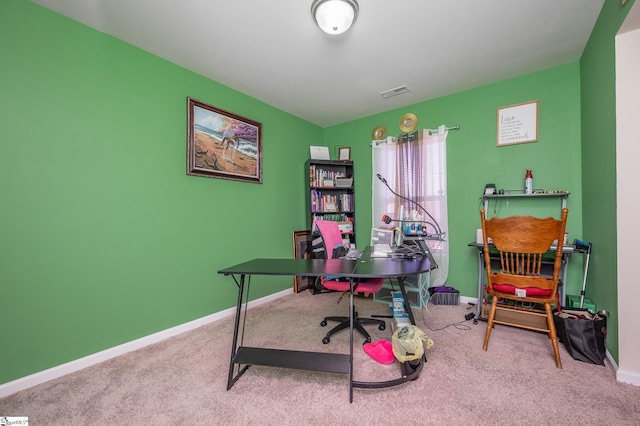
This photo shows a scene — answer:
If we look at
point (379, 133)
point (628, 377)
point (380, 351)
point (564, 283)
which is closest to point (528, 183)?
point (564, 283)

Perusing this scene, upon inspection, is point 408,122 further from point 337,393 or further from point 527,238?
point 337,393

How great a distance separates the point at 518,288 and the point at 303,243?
258cm

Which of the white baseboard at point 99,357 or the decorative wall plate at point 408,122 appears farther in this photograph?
the decorative wall plate at point 408,122

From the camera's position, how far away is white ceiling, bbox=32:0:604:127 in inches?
72.0

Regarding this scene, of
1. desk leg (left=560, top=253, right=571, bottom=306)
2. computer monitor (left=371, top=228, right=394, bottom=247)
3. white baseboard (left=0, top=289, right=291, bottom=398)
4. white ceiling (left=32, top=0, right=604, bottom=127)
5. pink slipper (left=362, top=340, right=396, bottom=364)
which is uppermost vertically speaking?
white ceiling (left=32, top=0, right=604, bottom=127)

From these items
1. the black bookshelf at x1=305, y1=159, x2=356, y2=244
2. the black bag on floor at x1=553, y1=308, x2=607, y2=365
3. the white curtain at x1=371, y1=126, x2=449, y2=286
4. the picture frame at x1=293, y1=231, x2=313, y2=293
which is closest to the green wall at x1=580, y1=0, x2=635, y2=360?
the black bag on floor at x1=553, y1=308, x2=607, y2=365

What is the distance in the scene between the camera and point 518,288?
74.8 inches

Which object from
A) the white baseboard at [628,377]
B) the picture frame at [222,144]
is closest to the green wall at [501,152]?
the white baseboard at [628,377]

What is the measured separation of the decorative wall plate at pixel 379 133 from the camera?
3724 millimetres

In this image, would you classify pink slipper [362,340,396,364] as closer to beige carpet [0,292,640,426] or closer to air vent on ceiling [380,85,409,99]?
beige carpet [0,292,640,426]

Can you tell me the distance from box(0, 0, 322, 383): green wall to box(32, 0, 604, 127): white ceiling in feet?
0.93

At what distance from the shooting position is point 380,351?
75.9 inches

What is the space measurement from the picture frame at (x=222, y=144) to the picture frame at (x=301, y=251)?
1050mm

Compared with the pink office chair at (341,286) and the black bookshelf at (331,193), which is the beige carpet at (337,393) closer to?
the pink office chair at (341,286)
